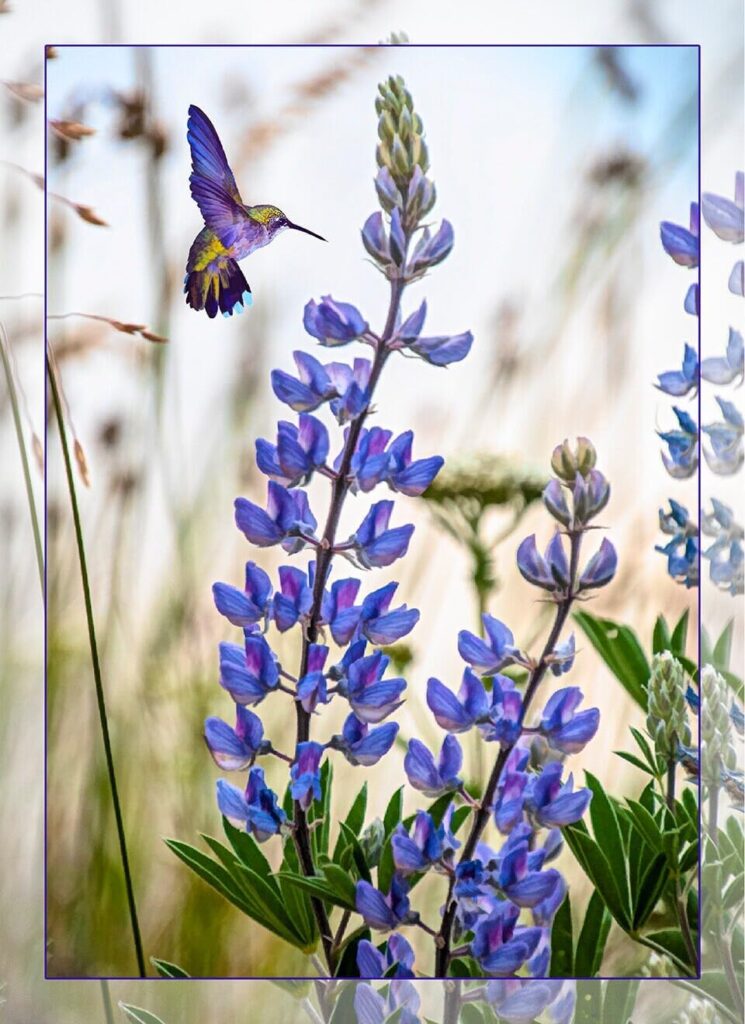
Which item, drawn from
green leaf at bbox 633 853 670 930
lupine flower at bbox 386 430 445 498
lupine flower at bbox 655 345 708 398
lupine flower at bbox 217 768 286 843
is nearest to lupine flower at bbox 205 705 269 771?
lupine flower at bbox 217 768 286 843

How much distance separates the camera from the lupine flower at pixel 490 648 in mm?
888

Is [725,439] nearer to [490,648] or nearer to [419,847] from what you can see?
[490,648]

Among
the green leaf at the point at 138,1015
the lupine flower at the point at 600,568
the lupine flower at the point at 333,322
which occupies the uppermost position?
the lupine flower at the point at 333,322

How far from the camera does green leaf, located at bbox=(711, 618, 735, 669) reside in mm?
924

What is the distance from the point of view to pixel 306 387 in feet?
2.95

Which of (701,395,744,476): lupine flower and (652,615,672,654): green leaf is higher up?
(701,395,744,476): lupine flower

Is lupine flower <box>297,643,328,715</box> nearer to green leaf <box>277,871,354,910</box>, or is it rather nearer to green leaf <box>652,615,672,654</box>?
green leaf <box>277,871,354,910</box>

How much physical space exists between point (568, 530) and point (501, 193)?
28 cm

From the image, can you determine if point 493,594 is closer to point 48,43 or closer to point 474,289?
point 474,289

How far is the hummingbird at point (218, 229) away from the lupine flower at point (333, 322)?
0.17 ft

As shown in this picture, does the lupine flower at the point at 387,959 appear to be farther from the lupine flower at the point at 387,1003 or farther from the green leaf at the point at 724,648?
the green leaf at the point at 724,648

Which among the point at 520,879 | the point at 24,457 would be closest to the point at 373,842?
the point at 520,879

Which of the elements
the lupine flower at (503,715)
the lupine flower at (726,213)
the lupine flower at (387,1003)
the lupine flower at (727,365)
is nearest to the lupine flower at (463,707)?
the lupine flower at (503,715)

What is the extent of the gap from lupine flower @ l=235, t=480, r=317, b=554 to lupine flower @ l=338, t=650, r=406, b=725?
11 cm
